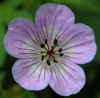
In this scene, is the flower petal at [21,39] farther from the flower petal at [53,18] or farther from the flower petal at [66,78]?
the flower petal at [66,78]

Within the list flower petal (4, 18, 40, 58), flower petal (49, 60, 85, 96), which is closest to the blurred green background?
flower petal (4, 18, 40, 58)

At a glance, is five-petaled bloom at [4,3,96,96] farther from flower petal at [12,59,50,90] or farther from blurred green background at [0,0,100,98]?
blurred green background at [0,0,100,98]

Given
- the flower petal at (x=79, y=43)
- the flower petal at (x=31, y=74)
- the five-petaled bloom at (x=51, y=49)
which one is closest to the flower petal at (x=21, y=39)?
the five-petaled bloom at (x=51, y=49)

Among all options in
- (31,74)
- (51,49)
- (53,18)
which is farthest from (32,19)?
(31,74)

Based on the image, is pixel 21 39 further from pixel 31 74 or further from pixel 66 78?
pixel 66 78

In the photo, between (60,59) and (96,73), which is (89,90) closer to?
(96,73)

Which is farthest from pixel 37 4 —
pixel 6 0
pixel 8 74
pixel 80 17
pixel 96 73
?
pixel 96 73
